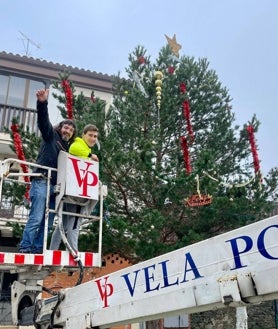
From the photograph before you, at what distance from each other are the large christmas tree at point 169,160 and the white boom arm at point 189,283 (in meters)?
5.15

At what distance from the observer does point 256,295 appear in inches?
76.8

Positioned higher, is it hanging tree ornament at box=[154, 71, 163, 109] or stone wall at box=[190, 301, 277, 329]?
hanging tree ornament at box=[154, 71, 163, 109]

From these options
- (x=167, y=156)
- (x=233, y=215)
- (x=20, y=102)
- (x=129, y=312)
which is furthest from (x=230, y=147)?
(x=129, y=312)

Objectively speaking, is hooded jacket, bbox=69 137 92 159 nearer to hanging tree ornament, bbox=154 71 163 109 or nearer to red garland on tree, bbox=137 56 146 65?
hanging tree ornament, bbox=154 71 163 109

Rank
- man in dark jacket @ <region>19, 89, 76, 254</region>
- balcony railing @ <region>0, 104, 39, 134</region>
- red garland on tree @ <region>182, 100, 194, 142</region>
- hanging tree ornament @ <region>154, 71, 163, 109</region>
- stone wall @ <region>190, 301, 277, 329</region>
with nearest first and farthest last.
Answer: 1. man in dark jacket @ <region>19, 89, 76, 254</region>
2. hanging tree ornament @ <region>154, 71, 163, 109</region>
3. red garland on tree @ <region>182, 100, 194, 142</region>
4. stone wall @ <region>190, 301, 277, 329</region>
5. balcony railing @ <region>0, 104, 39, 134</region>

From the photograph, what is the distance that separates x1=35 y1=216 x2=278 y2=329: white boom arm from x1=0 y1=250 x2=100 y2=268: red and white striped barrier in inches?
25.3

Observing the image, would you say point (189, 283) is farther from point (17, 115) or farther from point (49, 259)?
point (17, 115)

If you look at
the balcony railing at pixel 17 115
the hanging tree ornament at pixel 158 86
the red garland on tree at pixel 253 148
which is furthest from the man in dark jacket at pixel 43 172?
the balcony railing at pixel 17 115

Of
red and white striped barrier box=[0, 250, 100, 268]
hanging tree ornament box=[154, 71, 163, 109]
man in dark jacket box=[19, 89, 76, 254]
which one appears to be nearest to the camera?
red and white striped barrier box=[0, 250, 100, 268]

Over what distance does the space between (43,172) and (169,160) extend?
6.12m

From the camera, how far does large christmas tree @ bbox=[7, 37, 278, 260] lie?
8.38m

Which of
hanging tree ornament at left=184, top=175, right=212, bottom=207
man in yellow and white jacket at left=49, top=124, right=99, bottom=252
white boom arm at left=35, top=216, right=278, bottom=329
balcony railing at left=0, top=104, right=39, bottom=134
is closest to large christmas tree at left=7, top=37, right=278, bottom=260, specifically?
hanging tree ornament at left=184, top=175, right=212, bottom=207

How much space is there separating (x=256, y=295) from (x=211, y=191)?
252 inches

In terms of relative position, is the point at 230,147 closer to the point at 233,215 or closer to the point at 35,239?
the point at 233,215
